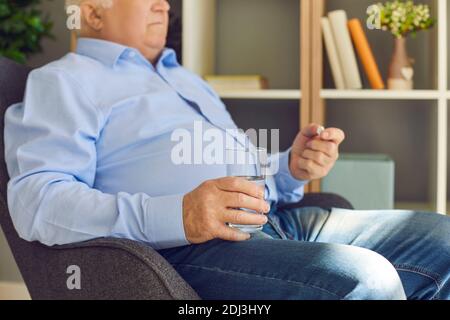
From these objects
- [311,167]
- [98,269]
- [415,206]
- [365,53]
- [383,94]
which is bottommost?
[415,206]

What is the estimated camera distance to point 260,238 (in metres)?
1.03

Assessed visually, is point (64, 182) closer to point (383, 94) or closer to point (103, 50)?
point (103, 50)

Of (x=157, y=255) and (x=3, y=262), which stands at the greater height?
(x=157, y=255)

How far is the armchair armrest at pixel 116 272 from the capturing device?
0.91 meters

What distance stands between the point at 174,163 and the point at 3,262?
1300mm

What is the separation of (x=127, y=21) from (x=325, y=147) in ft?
1.54

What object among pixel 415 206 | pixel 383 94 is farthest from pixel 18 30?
pixel 415 206

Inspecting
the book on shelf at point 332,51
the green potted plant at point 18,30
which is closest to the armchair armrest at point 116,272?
the book on shelf at point 332,51

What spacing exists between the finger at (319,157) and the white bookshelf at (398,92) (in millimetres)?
725

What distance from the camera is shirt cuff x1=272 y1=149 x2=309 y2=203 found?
1362 millimetres

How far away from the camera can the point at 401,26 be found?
202 cm

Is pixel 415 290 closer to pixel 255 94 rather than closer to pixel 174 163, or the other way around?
pixel 174 163

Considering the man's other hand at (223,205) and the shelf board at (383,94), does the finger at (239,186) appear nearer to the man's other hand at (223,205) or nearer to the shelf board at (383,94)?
the man's other hand at (223,205)
